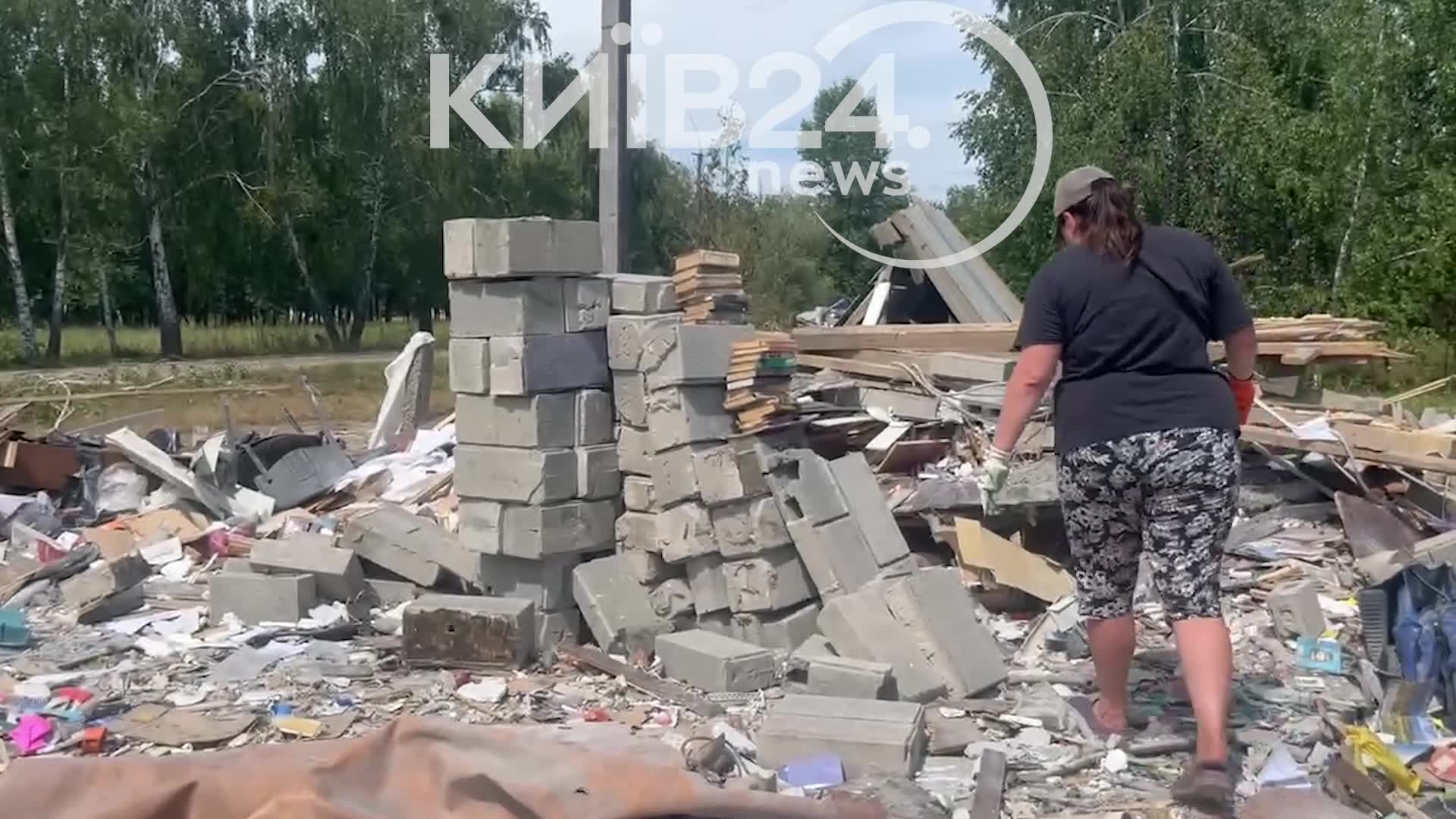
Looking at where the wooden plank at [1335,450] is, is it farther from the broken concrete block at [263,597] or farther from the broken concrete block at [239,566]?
the broken concrete block at [239,566]

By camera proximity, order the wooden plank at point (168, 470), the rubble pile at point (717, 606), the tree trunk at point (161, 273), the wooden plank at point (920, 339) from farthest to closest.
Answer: the tree trunk at point (161, 273) → the wooden plank at point (920, 339) → the wooden plank at point (168, 470) → the rubble pile at point (717, 606)

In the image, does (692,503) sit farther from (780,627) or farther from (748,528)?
(780,627)

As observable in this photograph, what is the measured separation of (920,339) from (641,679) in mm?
4715

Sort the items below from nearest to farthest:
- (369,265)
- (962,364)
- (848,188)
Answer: (962,364) → (369,265) → (848,188)

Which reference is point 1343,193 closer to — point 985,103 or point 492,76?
point 985,103

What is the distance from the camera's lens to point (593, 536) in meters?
5.79

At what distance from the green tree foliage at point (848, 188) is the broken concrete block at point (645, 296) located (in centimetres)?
1810

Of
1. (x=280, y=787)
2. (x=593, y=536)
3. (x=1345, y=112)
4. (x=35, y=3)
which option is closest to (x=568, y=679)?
(x=593, y=536)

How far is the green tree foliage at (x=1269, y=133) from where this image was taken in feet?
52.5

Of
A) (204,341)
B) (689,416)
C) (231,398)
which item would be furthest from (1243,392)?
(204,341)

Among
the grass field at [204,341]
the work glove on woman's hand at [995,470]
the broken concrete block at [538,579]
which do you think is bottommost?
the grass field at [204,341]

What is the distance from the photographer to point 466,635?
5.17 meters

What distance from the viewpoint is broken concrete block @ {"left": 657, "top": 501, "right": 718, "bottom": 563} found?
5.41 m

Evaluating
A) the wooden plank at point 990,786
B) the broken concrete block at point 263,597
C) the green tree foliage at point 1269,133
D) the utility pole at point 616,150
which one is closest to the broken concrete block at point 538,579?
the broken concrete block at point 263,597
